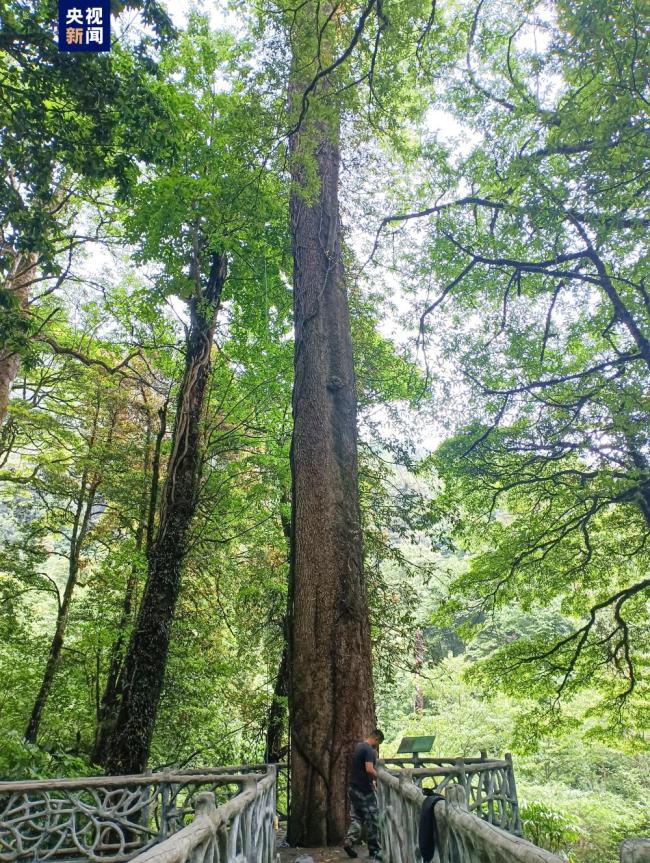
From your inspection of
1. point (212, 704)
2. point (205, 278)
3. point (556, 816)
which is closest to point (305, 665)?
point (212, 704)

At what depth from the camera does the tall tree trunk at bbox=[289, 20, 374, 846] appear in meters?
4.88

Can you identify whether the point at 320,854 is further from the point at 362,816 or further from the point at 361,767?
the point at 361,767

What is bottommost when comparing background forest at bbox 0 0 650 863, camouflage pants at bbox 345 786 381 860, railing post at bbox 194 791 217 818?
camouflage pants at bbox 345 786 381 860

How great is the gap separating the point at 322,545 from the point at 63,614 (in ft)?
24.5

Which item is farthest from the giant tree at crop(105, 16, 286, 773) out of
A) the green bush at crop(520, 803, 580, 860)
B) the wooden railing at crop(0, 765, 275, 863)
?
the green bush at crop(520, 803, 580, 860)

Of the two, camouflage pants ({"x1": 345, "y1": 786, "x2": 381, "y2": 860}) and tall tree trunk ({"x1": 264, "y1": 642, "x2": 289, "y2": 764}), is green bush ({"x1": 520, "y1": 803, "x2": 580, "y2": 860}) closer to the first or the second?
tall tree trunk ({"x1": 264, "y1": 642, "x2": 289, "y2": 764})

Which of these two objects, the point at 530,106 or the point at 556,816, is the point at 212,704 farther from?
the point at 530,106

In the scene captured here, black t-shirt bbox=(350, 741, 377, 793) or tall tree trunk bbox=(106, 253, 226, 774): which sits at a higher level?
tall tree trunk bbox=(106, 253, 226, 774)

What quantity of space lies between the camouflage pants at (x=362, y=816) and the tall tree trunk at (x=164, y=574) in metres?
3.18

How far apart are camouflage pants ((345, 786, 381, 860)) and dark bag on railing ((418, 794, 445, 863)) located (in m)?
2.44
